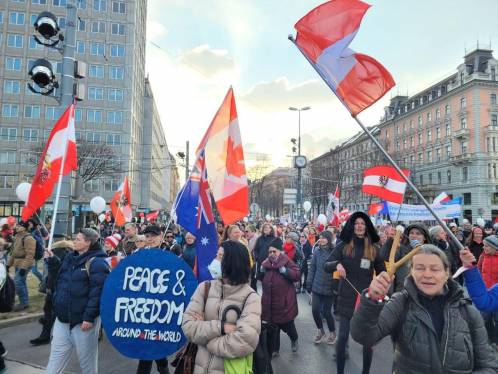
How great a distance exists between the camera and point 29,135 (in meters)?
51.8

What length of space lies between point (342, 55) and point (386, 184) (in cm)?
533

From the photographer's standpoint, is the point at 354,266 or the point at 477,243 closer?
the point at 354,266

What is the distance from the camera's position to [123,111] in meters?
55.3

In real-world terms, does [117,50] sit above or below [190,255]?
above

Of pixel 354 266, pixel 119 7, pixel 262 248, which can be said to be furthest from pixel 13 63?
pixel 354 266

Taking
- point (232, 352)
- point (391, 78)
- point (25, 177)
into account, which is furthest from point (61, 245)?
point (25, 177)

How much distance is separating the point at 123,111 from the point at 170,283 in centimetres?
5567

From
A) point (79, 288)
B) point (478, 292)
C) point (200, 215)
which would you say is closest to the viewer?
point (478, 292)

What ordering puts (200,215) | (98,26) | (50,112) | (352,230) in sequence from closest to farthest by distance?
(352,230)
(200,215)
(50,112)
(98,26)

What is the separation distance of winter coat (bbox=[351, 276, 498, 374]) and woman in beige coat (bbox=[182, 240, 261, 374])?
32.1 inches

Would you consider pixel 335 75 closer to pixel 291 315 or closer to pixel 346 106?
pixel 346 106

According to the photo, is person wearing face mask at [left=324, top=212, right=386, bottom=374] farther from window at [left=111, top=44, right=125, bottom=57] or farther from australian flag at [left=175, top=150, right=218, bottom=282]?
window at [left=111, top=44, right=125, bottom=57]

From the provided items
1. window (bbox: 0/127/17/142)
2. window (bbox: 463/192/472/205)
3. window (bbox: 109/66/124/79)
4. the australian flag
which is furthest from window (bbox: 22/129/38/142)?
window (bbox: 463/192/472/205)

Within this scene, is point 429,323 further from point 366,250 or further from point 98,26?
point 98,26
